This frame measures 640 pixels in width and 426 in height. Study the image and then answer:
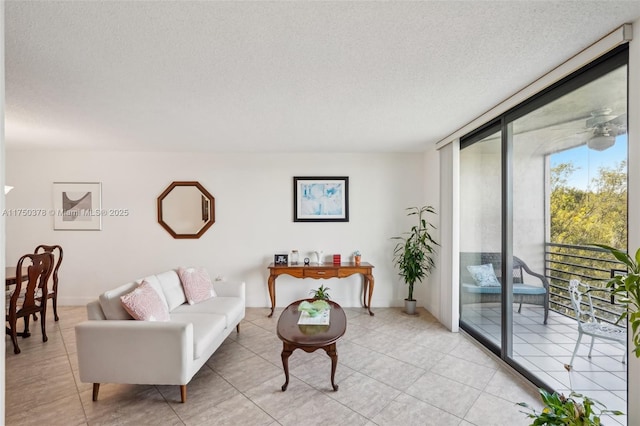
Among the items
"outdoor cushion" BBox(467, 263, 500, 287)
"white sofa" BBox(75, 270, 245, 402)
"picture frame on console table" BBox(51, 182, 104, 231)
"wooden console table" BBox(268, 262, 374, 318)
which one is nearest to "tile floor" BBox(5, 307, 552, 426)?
"white sofa" BBox(75, 270, 245, 402)

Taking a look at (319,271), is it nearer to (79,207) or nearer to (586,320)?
(586,320)

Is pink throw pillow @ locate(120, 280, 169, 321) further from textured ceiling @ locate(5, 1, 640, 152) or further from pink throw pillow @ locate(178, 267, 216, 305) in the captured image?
textured ceiling @ locate(5, 1, 640, 152)

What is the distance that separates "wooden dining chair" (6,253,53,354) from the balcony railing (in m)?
4.82

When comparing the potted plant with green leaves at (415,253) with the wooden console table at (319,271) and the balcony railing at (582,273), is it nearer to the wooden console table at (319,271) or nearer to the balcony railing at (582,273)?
the wooden console table at (319,271)

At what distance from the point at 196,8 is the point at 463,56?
1.53 metres

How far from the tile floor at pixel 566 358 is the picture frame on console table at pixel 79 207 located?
5487mm

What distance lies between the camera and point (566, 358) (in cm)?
218

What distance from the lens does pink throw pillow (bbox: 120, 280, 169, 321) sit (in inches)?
89.3

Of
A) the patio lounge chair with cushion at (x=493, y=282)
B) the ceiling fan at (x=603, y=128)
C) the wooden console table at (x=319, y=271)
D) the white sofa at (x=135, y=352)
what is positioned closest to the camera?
the ceiling fan at (x=603, y=128)

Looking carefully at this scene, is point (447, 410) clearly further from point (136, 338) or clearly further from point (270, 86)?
point (270, 86)

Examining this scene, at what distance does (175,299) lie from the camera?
304cm

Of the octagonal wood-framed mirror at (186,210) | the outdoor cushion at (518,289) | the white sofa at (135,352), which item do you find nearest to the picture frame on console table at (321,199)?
the octagonal wood-framed mirror at (186,210)

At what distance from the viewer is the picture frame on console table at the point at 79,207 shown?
4.40 meters

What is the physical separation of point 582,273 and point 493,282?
97 cm
